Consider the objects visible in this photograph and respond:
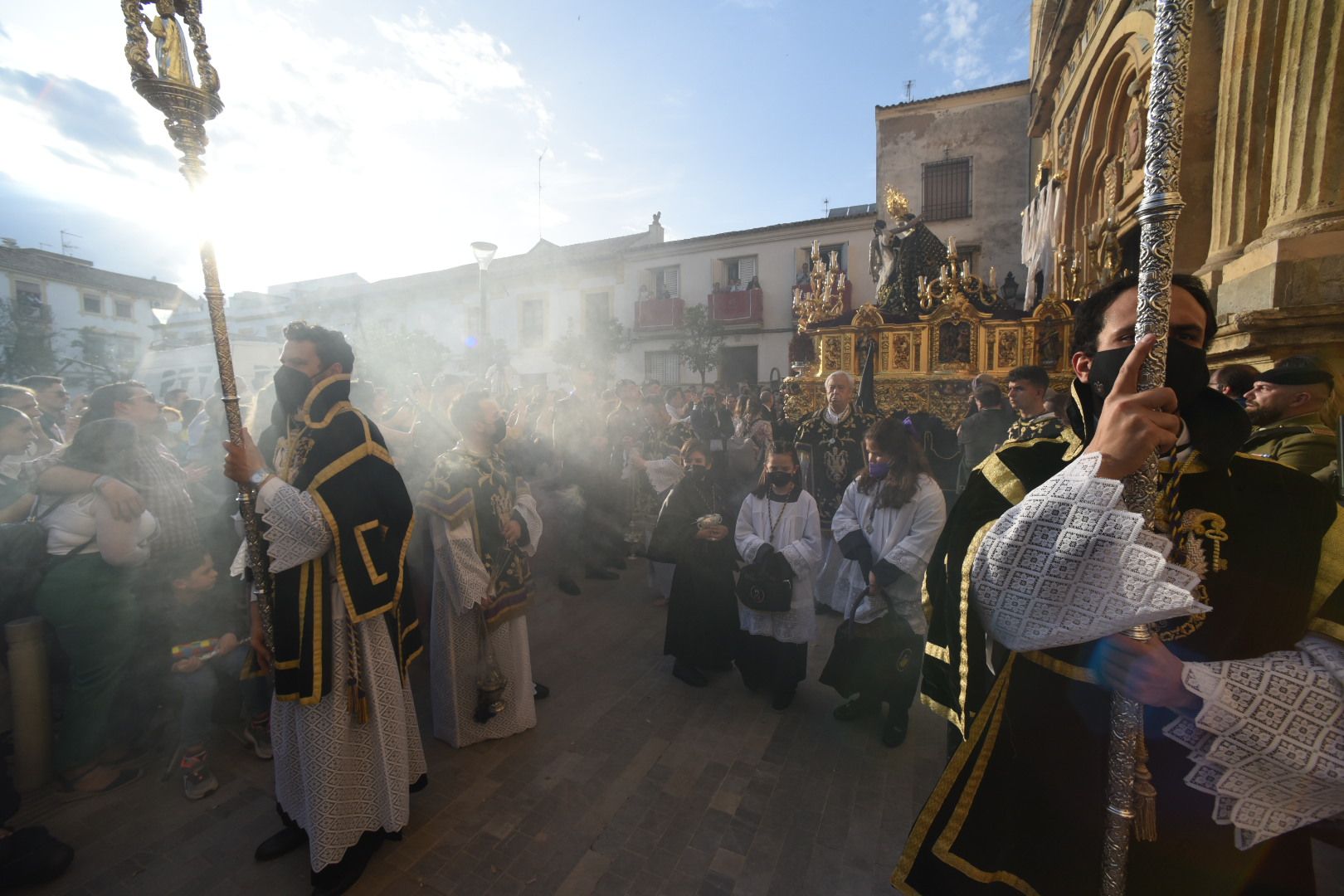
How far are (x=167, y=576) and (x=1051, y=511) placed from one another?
4867mm

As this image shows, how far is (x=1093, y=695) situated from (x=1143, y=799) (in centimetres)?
24

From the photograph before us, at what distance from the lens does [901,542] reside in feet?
12.6

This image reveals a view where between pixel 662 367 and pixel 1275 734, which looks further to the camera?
pixel 662 367

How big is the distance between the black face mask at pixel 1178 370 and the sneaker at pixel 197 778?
15.7 ft

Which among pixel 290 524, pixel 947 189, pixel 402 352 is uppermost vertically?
pixel 947 189

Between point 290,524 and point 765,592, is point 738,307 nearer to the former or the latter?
point 765,592

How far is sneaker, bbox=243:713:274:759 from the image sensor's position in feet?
12.2

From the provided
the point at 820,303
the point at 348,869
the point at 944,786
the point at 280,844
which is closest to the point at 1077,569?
the point at 944,786

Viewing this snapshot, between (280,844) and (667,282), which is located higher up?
(667,282)

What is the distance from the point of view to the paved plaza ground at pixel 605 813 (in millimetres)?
2787

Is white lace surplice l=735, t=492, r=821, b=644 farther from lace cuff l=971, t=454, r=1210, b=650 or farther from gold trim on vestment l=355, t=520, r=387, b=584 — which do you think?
lace cuff l=971, t=454, r=1210, b=650

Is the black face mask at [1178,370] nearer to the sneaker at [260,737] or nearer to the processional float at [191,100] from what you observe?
the processional float at [191,100]

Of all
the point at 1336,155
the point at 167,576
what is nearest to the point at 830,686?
the point at 167,576

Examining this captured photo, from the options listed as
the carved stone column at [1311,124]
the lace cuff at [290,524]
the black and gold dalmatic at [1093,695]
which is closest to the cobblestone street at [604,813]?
the black and gold dalmatic at [1093,695]
